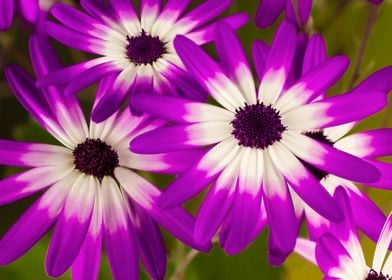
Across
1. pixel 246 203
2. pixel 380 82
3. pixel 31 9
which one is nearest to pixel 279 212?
pixel 246 203

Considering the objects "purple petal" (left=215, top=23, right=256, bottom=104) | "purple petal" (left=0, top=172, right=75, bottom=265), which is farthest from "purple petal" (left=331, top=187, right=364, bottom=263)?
"purple petal" (left=0, top=172, right=75, bottom=265)

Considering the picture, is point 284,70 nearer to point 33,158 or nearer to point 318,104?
point 318,104

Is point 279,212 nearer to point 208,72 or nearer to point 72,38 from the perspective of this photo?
point 208,72

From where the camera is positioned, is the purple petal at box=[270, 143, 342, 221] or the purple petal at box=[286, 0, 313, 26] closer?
the purple petal at box=[270, 143, 342, 221]

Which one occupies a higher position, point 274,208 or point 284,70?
point 284,70

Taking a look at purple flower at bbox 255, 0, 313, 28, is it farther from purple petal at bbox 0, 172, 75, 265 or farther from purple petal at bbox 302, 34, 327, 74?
purple petal at bbox 0, 172, 75, 265

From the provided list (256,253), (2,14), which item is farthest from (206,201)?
(256,253)

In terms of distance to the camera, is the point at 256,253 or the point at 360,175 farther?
the point at 256,253
